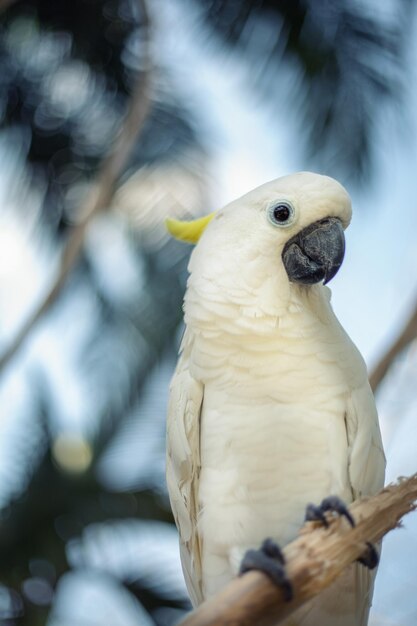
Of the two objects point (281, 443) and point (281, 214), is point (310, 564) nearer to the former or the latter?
point (281, 443)

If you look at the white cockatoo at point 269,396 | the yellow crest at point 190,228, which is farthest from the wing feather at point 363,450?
the yellow crest at point 190,228

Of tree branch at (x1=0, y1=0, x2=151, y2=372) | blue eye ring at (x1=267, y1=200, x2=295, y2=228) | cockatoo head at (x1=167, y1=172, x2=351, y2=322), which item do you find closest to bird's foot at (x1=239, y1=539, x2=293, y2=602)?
cockatoo head at (x1=167, y1=172, x2=351, y2=322)

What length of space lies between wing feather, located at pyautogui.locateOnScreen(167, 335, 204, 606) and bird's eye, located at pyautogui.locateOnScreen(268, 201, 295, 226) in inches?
16.1

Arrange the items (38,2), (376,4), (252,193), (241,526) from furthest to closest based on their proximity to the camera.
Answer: (38,2), (376,4), (252,193), (241,526)

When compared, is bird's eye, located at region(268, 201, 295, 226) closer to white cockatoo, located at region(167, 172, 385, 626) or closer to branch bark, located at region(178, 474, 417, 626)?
white cockatoo, located at region(167, 172, 385, 626)

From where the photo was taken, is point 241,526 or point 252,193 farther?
point 252,193

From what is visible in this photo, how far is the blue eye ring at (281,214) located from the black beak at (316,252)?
5cm

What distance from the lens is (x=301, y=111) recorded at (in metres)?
5.86

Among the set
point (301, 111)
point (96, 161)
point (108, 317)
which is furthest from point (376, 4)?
point (108, 317)

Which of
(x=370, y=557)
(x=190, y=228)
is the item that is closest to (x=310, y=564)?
(x=370, y=557)

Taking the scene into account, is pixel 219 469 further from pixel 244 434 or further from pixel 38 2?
pixel 38 2

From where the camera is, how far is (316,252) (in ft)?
7.70

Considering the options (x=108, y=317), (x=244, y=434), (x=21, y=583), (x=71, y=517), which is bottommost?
(x=21, y=583)

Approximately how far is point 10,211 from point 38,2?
147 centimetres
